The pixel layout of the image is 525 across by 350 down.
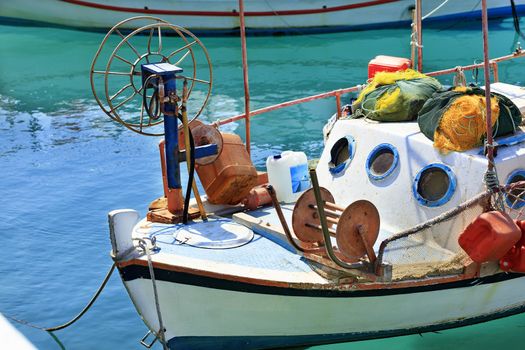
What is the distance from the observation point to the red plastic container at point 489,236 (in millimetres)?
7066

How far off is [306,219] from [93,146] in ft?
30.1

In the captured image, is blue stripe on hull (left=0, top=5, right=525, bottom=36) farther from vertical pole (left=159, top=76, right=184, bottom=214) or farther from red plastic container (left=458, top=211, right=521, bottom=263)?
red plastic container (left=458, top=211, right=521, bottom=263)

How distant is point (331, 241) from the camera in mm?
7930

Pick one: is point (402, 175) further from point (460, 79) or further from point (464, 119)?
point (460, 79)

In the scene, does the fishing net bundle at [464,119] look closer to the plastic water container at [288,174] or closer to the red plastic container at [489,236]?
the red plastic container at [489,236]

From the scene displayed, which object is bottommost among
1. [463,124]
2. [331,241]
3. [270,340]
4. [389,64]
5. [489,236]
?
[270,340]

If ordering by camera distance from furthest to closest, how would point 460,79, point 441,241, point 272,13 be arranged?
point 272,13
point 460,79
point 441,241

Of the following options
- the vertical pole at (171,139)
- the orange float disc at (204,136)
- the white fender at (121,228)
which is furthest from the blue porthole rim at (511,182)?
the white fender at (121,228)

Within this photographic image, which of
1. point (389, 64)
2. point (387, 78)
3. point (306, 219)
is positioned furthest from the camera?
point (389, 64)

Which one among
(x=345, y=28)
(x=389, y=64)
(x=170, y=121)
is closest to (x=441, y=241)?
(x=170, y=121)

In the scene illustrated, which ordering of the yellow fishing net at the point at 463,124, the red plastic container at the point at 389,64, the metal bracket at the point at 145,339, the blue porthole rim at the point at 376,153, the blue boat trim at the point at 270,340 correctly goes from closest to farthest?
the blue boat trim at the point at 270,340 → the yellow fishing net at the point at 463,124 → the metal bracket at the point at 145,339 → the blue porthole rim at the point at 376,153 → the red plastic container at the point at 389,64

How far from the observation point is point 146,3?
27.2 metres

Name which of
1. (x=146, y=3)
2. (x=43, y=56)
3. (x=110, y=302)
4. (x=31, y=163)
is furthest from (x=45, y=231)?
(x=146, y=3)

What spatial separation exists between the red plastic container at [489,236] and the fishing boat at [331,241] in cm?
1
